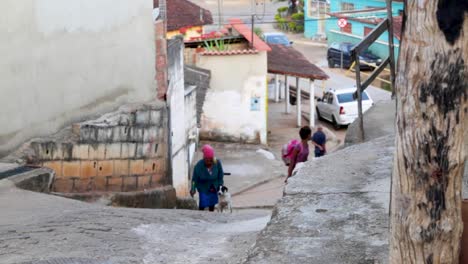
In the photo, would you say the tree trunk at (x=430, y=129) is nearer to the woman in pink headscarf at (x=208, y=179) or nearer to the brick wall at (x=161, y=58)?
the woman in pink headscarf at (x=208, y=179)

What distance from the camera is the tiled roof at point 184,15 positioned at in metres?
26.7

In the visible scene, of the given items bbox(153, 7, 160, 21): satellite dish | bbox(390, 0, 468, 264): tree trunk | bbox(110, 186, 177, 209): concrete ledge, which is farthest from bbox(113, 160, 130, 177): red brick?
bbox(390, 0, 468, 264): tree trunk

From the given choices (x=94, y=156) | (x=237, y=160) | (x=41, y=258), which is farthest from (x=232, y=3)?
(x=41, y=258)

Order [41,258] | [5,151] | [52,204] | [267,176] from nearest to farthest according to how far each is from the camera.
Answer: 1. [41,258]
2. [52,204]
3. [5,151]
4. [267,176]

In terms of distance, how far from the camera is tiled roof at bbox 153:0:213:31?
2666cm

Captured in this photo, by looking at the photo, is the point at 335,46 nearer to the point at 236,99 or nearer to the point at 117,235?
the point at 236,99

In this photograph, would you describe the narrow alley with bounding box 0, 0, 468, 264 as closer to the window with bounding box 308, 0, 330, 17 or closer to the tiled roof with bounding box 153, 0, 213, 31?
the tiled roof with bounding box 153, 0, 213, 31

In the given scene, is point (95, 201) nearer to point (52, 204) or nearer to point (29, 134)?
point (29, 134)

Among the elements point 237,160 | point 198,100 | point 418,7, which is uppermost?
point 418,7

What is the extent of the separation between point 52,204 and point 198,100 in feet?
33.8

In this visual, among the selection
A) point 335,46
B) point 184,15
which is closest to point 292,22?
point 335,46

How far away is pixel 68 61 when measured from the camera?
32.1 ft

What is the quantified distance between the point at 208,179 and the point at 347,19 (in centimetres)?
2805

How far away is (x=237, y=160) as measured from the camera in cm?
1928
